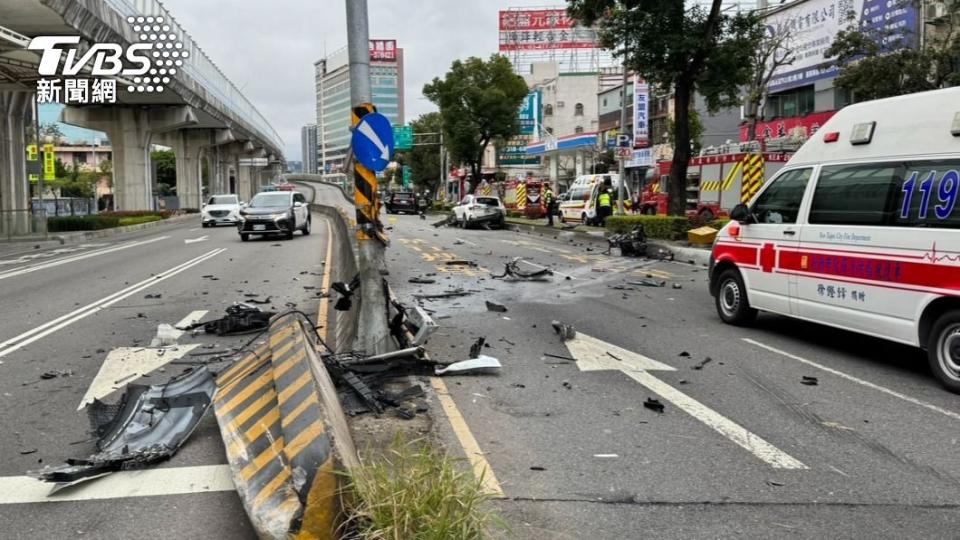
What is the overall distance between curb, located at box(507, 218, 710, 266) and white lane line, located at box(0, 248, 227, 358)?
11069mm

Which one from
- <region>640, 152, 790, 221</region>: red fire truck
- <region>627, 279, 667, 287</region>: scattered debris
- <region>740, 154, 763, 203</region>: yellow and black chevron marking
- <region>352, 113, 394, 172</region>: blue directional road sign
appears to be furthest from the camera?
<region>640, 152, 790, 221</region>: red fire truck

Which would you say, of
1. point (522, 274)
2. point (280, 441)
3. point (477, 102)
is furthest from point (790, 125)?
point (280, 441)

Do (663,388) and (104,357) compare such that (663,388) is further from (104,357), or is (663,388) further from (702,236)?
(702,236)

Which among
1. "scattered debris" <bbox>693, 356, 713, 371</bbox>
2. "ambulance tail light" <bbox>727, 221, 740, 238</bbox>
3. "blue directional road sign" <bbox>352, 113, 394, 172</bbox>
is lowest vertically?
"scattered debris" <bbox>693, 356, 713, 371</bbox>

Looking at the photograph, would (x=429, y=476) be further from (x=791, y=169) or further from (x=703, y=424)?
(x=791, y=169)

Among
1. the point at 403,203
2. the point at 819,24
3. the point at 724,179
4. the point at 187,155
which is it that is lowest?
the point at 403,203

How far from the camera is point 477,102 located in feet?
176

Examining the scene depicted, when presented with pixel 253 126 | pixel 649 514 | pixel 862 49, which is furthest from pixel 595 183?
pixel 253 126

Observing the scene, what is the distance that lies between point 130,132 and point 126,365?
1713 inches

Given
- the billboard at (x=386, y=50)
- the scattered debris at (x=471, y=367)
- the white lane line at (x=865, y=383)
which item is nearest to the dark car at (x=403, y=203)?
the white lane line at (x=865, y=383)

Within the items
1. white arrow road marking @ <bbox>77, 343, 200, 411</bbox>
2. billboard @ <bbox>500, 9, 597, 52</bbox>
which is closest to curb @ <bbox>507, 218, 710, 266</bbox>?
white arrow road marking @ <bbox>77, 343, 200, 411</bbox>

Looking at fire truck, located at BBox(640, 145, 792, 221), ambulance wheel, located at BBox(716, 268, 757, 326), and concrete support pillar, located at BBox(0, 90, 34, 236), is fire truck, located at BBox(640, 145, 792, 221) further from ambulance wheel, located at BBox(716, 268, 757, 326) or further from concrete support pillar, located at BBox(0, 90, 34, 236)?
concrete support pillar, located at BBox(0, 90, 34, 236)

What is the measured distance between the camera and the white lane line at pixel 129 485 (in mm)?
4594

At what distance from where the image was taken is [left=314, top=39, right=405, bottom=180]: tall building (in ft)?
398
